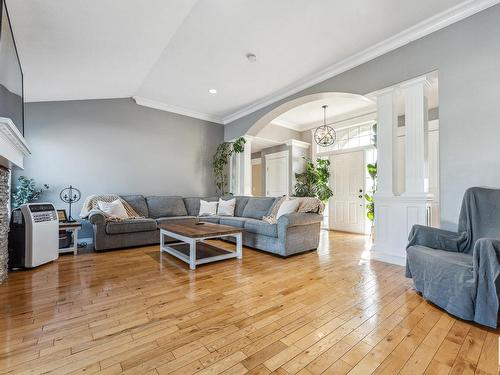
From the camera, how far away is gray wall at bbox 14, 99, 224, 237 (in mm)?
3990

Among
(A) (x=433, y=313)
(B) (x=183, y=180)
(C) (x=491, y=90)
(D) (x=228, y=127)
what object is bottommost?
(A) (x=433, y=313)

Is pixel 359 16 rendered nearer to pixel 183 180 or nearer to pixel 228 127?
pixel 228 127

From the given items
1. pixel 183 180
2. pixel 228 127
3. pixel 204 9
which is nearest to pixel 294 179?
pixel 228 127

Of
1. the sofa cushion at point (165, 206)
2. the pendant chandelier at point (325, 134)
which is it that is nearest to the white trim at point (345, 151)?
the pendant chandelier at point (325, 134)

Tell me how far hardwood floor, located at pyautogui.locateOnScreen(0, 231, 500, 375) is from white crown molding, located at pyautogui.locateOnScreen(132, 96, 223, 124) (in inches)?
140

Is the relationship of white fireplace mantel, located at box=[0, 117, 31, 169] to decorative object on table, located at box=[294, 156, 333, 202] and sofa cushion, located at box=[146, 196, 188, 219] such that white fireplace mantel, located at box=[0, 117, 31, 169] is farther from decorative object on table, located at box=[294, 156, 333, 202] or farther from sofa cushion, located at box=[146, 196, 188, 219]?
decorative object on table, located at box=[294, 156, 333, 202]

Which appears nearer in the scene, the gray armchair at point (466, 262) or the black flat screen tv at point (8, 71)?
the gray armchair at point (466, 262)

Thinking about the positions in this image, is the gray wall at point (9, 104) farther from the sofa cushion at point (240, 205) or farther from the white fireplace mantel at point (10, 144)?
the sofa cushion at point (240, 205)

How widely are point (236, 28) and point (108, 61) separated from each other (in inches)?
73.1

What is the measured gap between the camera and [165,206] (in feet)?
15.5

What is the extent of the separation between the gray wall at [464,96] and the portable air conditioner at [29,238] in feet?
15.0

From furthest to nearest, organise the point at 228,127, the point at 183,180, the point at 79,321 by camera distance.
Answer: the point at 228,127
the point at 183,180
the point at 79,321

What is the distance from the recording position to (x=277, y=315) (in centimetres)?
170

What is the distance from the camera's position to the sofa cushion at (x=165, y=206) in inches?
182
